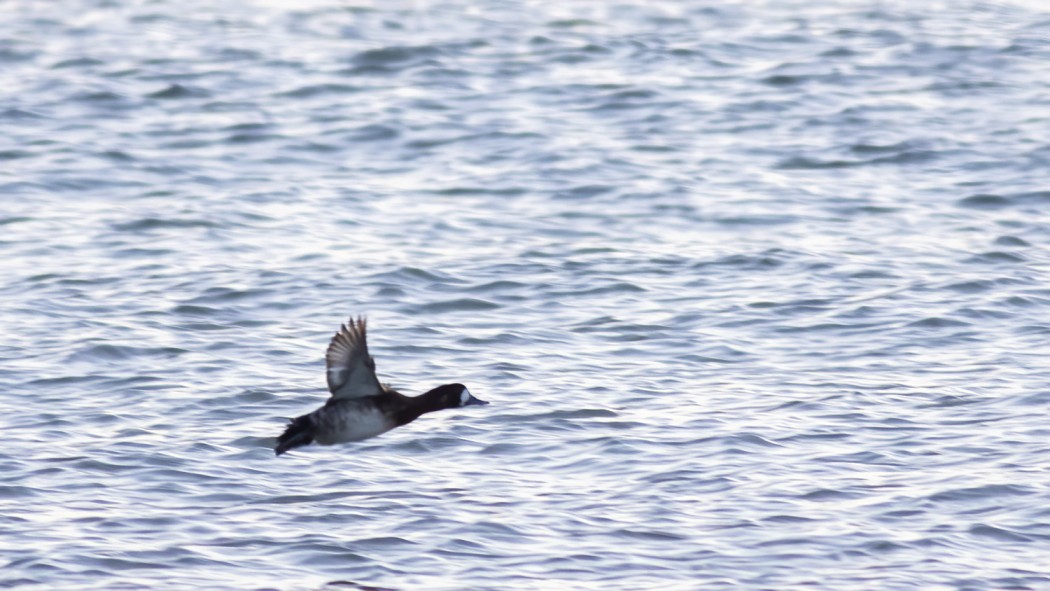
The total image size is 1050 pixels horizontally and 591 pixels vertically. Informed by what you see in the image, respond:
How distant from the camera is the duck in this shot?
26.8 feet

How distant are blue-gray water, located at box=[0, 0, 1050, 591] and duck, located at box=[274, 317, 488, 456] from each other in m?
0.62

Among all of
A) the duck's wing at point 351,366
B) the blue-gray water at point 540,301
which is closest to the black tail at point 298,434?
the duck's wing at point 351,366

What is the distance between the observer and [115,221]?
1496 centimetres

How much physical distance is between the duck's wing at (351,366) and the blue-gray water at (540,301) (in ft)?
2.66

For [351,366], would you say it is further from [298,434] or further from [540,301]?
[540,301]

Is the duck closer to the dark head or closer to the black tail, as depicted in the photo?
the black tail

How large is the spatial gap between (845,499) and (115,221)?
26.7ft

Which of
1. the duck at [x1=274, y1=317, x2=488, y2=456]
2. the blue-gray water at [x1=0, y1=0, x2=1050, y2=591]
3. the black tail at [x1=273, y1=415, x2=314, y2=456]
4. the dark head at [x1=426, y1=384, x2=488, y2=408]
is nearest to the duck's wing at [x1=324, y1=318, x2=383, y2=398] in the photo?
the duck at [x1=274, y1=317, x2=488, y2=456]

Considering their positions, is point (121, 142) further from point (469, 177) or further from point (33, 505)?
point (33, 505)

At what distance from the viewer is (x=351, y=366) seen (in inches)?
322

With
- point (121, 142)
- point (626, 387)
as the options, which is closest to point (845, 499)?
point (626, 387)

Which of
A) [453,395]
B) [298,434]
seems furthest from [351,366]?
[453,395]

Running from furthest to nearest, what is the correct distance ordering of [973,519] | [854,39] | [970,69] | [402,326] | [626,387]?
[854,39]
[970,69]
[402,326]
[626,387]
[973,519]

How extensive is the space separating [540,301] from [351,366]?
476 centimetres
